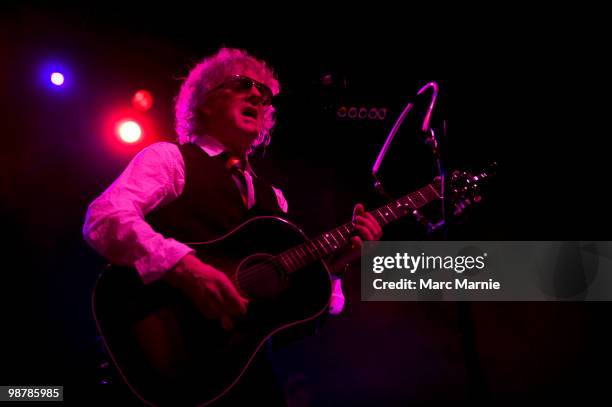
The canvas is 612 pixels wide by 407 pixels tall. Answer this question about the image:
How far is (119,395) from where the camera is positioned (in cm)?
127

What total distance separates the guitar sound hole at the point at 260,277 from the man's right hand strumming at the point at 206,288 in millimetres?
140

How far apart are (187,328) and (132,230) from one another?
399 millimetres

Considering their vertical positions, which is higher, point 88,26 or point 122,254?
point 88,26

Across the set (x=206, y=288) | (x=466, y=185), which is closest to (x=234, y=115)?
(x=206, y=288)

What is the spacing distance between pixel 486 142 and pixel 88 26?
138 inches

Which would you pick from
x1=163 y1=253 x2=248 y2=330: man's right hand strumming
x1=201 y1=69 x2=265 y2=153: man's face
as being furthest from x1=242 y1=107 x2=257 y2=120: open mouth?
x1=163 y1=253 x2=248 y2=330: man's right hand strumming

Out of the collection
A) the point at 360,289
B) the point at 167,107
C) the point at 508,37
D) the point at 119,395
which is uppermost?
the point at 508,37

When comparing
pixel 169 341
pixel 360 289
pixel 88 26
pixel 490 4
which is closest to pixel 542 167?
pixel 490 4

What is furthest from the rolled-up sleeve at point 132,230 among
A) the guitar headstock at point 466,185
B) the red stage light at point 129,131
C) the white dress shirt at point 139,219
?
the red stage light at point 129,131

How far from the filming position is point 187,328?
4.39 ft

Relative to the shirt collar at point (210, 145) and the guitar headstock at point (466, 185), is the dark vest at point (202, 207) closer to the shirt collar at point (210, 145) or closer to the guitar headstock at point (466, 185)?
the shirt collar at point (210, 145)

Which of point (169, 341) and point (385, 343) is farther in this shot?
point (385, 343)

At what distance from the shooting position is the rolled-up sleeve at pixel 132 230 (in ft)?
4.18

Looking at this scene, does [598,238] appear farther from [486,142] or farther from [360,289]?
[360,289]
